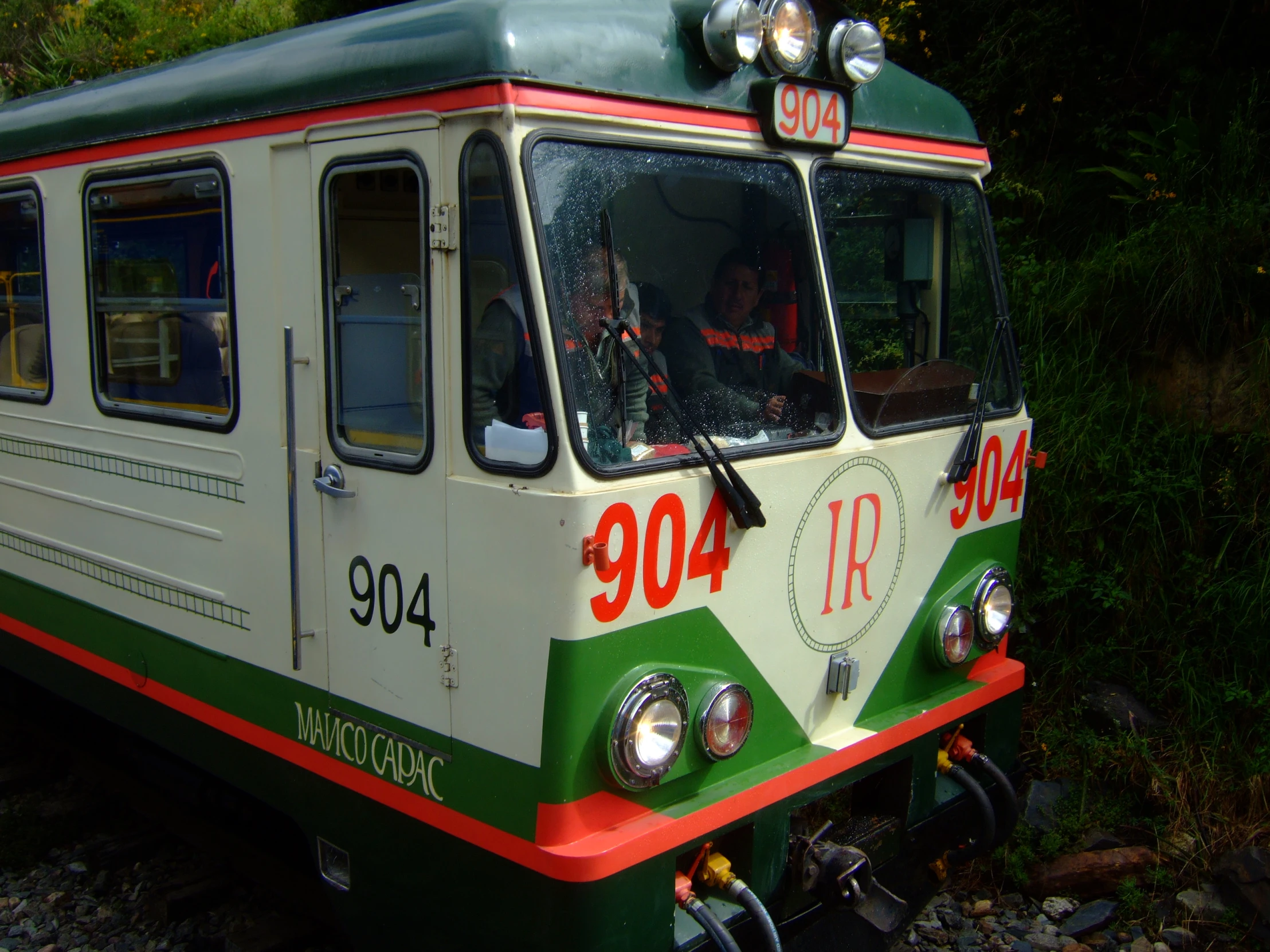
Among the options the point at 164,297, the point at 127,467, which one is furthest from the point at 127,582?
the point at 164,297

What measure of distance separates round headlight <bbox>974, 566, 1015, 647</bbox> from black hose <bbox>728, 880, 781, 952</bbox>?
1.21 m

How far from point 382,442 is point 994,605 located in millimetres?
1967

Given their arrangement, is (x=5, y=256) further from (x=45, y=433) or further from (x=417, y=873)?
(x=417, y=873)

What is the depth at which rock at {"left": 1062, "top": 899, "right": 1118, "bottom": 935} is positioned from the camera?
12.7 feet

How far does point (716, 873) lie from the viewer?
2812 millimetres

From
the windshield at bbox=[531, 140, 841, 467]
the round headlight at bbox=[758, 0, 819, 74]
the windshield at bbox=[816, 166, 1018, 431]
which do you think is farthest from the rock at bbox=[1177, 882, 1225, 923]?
the round headlight at bbox=[758, 0, 819, 74]

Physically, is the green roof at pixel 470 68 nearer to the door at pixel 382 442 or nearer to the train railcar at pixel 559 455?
the train railcar at pixel 559 455

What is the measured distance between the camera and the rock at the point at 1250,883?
367 cm

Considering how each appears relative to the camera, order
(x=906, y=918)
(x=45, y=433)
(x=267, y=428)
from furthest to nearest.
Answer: (x=45, y=433) → (x=906, y=918) → (x=267, y=428)

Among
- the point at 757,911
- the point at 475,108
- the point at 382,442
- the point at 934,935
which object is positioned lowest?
the point at 934,935

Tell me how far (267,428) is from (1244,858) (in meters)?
3.37

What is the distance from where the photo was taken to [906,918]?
3373 mm

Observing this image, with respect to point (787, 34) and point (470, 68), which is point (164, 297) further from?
point (787, 34)

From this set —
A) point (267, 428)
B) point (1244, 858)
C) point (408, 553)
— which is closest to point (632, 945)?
point (408, 553)
